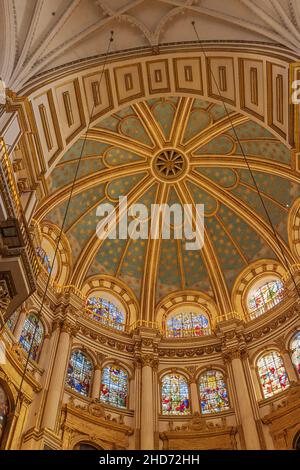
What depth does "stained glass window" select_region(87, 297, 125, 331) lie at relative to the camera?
2172cm

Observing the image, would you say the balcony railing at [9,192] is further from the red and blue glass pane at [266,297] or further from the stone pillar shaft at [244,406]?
the red and blue glass pane at [266,297]

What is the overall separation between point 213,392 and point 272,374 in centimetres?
256

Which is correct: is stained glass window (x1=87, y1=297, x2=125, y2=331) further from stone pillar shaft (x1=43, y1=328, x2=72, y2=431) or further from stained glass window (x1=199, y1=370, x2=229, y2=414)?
stained glass window (x1=199, y1=370, x2=229, y2=414)

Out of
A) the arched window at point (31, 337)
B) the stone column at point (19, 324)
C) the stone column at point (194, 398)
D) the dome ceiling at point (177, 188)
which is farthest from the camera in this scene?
the dome ceiling at point (177, 188)

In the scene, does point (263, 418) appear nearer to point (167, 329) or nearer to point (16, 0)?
point (167, 329)

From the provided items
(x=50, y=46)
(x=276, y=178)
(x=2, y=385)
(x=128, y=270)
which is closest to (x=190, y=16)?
(x=50, y=46)

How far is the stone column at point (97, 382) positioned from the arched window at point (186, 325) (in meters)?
4.22

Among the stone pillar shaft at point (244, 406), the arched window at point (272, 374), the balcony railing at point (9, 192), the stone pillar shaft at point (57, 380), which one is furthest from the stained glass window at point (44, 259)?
the arched window at point (272, 374)

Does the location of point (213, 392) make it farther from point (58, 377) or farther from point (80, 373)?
point (58, 377)

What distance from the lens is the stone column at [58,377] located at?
15883 mm

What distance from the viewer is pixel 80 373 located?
18.8 m

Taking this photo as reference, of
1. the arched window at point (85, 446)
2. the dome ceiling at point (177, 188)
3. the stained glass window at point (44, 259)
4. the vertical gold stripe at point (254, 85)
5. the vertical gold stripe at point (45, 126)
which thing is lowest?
the arched window at point (85, 446)

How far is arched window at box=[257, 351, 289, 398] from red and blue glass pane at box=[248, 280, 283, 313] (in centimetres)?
256

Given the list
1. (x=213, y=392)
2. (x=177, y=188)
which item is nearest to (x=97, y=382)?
(x=213, y=392)
